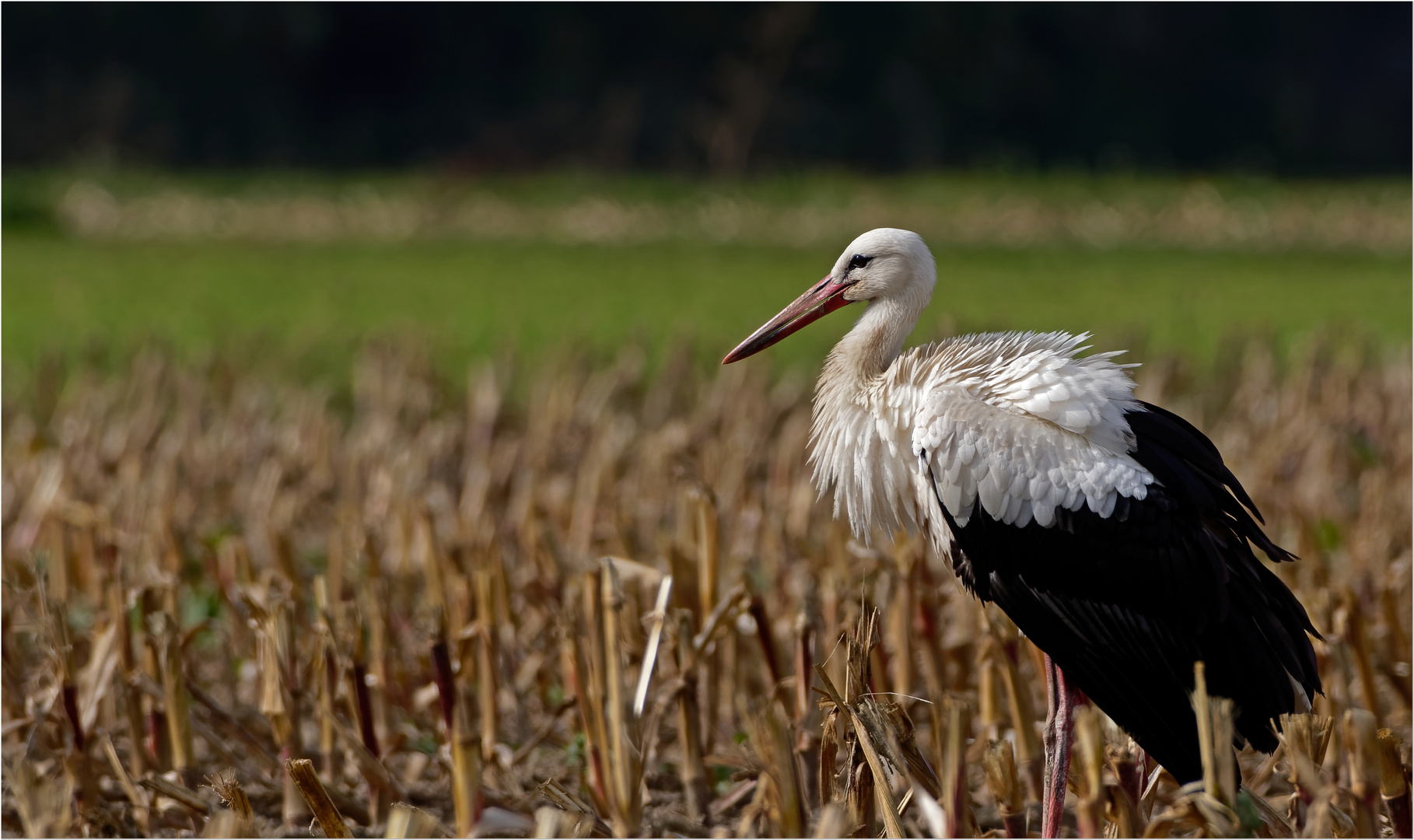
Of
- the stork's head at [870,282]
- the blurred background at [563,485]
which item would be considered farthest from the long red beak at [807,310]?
the blurred background at [563,485]

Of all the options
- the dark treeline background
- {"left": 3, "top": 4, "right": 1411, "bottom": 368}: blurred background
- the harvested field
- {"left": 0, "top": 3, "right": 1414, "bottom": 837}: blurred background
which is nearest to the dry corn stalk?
the harvested field

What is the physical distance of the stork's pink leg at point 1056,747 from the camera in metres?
3.46

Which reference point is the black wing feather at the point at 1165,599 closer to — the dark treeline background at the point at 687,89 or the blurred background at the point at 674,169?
the blurred background at the point at 674,169

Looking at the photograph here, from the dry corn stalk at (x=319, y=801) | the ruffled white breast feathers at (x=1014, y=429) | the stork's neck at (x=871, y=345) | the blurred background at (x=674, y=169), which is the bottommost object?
the dry corn stalk at (x=319, y=801)

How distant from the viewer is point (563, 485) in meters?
6.96

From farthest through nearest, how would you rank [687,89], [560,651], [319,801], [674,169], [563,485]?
1. [687,89]
2. [674,169]
3. [563,485]
4. [560,651]
5. [319,801]

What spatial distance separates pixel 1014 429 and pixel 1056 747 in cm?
85

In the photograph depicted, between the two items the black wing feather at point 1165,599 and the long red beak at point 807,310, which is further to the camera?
the long red beak at point 807,310

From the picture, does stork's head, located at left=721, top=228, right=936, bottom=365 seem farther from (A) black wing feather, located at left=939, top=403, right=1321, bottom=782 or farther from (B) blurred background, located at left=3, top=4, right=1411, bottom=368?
(B) blurred background, located at left=3, top=4, right=1411, bottom=368

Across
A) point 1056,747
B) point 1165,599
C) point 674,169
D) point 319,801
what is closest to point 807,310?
point 1165,599

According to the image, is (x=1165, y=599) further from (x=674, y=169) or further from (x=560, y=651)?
(x=674, y=169)

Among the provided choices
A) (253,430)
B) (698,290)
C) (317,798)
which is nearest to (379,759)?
(317,798)

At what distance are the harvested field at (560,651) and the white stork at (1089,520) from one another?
180mm

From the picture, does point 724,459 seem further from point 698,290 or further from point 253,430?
point 698,290
